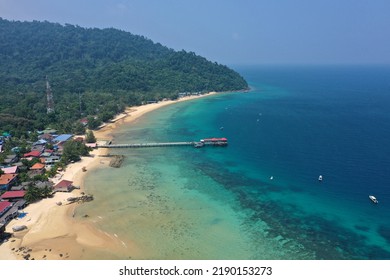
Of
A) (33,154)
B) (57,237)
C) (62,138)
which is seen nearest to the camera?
(57,237)

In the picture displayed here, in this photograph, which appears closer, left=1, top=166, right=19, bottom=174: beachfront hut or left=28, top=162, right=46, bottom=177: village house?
left=1, top=166, right=19, bottom=174: beachfront hut

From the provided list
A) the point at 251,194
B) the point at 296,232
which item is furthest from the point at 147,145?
the point at 296,232

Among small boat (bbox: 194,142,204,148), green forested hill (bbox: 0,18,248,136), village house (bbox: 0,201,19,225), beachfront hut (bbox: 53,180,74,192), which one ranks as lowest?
village house (bbox: 0,201,19,225)

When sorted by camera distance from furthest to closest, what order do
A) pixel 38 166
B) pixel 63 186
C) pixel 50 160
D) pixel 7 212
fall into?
pixel 50 160 → pixel 38 166 → pixel 63 186 → pixel 7 212

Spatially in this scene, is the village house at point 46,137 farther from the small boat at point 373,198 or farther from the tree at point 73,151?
the small boat at point 373,198

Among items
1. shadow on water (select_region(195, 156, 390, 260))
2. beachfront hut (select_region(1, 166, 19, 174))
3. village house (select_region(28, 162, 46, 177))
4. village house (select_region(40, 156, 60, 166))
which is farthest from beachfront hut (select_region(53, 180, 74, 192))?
shadow on water (select_region(195, 156, 390, 260))

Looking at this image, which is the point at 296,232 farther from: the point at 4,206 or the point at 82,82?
the point at 82,82

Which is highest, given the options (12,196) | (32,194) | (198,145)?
(198,145)

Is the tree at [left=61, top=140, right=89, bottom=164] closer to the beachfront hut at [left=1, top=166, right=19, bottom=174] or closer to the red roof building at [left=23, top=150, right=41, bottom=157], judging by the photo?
the red roof building at [left=23, top=150, right=41, bottom=157]
